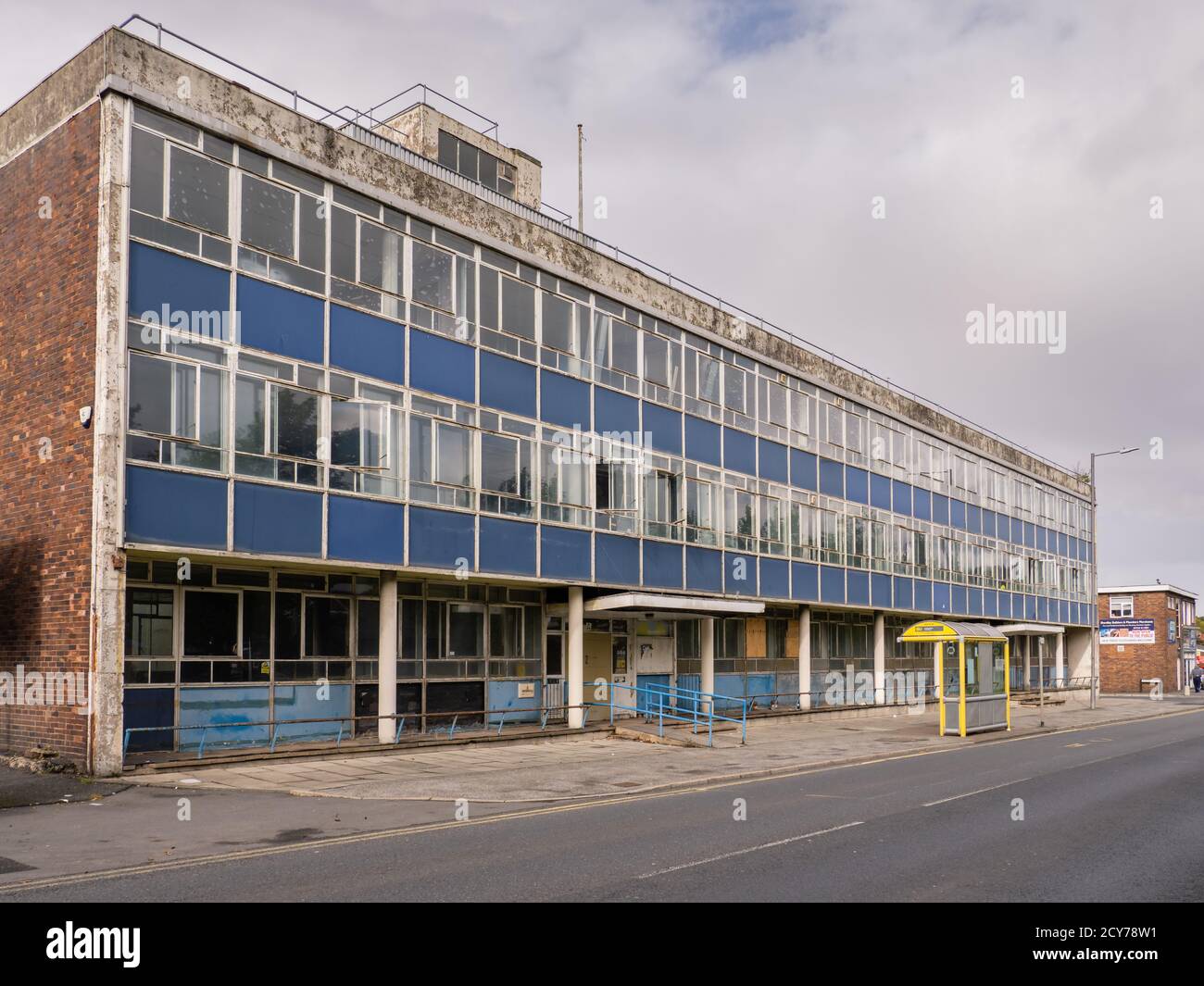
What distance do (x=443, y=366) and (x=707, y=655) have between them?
1304cm

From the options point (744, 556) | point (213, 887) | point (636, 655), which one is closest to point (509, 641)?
point (636, 655)

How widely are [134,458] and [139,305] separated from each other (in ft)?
7.79

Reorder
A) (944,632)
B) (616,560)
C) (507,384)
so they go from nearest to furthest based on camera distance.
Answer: (507,384), (616,560), (944,632)

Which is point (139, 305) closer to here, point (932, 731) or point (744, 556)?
point (744, 556)

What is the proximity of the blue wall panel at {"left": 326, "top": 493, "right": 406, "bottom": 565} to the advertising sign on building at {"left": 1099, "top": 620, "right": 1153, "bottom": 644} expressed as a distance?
65.9m

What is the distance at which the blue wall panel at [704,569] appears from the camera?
29.2 m

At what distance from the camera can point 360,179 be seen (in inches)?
827

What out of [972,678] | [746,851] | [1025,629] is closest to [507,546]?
[746,851]

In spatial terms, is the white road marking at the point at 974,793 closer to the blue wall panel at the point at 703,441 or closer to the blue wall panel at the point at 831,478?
the blue wall panel at the point at 703,441

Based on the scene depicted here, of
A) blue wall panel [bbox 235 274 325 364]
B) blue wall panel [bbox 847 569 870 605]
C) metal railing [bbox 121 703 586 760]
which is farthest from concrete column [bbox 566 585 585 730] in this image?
blue wall panel [bbox 847 569 870 605]

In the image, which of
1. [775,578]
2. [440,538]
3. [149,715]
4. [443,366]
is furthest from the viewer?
[775,578]

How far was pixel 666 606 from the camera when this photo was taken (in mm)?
26906

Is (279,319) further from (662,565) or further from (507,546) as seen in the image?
(662,565)

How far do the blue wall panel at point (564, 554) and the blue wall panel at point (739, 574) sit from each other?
6.38 m
